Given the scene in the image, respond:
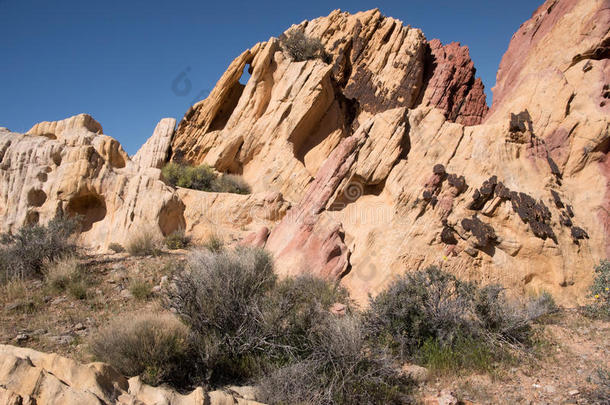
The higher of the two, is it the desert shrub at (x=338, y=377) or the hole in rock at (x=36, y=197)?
the hole in rock at (x=36, y=197)

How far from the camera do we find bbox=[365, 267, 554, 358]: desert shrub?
19.2 ft

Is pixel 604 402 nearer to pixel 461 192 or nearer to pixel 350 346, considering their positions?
pixel 350 346

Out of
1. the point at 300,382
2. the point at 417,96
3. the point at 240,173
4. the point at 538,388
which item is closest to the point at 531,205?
the point at 538,388

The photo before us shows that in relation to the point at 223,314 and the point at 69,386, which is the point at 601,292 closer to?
the point at 223,314

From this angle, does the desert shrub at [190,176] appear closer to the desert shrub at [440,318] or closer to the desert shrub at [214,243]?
the desert shrub at [214,243]

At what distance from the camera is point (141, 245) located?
10.2 meters

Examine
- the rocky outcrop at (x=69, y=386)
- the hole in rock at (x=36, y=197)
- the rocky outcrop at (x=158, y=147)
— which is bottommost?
the rocky outcrop at (x=69, y=386)

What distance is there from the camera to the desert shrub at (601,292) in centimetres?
733

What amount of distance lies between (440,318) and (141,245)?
7.77m

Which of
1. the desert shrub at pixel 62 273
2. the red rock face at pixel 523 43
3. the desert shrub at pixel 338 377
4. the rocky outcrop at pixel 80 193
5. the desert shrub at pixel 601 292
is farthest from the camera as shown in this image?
the red rock face at pixel 523 43

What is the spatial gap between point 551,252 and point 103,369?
29.1ft

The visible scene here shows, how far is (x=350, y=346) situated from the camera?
4676 millimetres

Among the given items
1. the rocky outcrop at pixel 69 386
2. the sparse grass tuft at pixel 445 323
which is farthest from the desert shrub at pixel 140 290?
the sparse grass tuft at pixel 445 323

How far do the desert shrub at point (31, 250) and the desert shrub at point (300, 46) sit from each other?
12.9 metres
